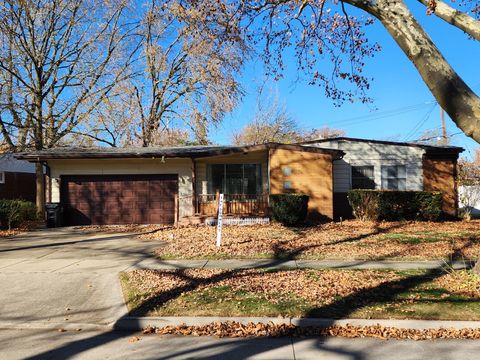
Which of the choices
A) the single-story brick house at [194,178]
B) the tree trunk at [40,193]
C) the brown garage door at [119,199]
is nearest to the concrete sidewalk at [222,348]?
the single-story brick house at [194,178]

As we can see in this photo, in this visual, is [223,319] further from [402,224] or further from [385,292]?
[402,224]

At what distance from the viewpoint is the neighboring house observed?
2639 centimetres

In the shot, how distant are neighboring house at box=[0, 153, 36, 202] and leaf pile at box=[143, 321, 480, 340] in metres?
23.6

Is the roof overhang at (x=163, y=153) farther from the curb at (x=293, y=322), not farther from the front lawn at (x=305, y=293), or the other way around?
the curb at (x=293, y=322)

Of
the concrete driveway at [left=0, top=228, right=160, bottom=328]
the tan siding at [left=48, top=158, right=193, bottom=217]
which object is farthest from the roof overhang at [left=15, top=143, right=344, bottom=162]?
the concrete driveway at [left=0, top=228, right=160, bottom=328]

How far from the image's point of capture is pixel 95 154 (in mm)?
17859

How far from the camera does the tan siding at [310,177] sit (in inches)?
680

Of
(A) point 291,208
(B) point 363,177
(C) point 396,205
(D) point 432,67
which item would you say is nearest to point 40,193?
(A) point 291,208

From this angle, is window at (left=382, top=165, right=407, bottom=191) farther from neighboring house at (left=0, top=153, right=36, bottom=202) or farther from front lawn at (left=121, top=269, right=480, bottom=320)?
neighboring house at (left=0, top=153, right=36, bottom=202)

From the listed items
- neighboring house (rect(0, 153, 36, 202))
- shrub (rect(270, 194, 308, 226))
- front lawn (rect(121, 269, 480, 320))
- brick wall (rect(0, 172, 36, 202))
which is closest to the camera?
front lawn (rect(121, 269, 480, 320))

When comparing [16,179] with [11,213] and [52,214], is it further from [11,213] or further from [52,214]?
[11,213]

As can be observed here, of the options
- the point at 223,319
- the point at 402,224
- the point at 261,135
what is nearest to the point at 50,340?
the point at 223,319

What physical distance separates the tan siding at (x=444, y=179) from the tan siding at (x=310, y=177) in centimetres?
521

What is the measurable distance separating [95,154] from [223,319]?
13.9 m
